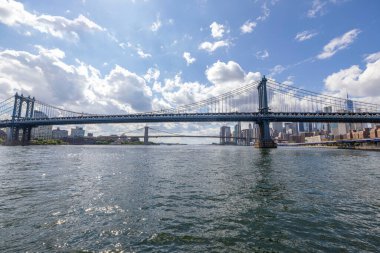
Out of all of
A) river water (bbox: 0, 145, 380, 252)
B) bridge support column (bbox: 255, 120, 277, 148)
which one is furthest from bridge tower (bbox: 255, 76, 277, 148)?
river water (bbox: 0, 145, 380, 252)

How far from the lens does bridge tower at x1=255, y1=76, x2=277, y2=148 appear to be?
7475cm

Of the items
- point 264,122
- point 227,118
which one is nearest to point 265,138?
point 264,122

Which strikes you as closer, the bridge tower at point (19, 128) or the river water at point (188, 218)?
the river water at point (188, 218)

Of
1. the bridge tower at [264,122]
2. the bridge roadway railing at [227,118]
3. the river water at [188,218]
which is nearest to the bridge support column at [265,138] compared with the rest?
the bridge tower at [264,122]

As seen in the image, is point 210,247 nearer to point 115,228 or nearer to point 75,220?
point 115,228

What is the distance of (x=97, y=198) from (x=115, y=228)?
3.68 metres

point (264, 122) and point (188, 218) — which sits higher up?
point (264, 122)

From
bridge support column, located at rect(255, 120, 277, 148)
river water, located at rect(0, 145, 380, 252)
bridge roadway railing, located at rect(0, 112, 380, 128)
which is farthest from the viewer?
bridge roadway railing, located at rect(0, 112, 380, 128)

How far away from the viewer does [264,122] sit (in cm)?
7538

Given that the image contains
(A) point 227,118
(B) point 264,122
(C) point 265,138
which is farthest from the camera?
(A) point 227,118

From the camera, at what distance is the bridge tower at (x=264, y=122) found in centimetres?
7475

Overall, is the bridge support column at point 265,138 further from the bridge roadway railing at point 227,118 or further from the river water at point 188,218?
the river water at point 188,218

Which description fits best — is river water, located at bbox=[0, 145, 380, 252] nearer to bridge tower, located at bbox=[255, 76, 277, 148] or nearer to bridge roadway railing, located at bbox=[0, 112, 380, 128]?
bridge tower, located at bbox=[255, 76, 277, 148]

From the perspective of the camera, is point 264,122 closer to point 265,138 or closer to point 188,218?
point 265,138
